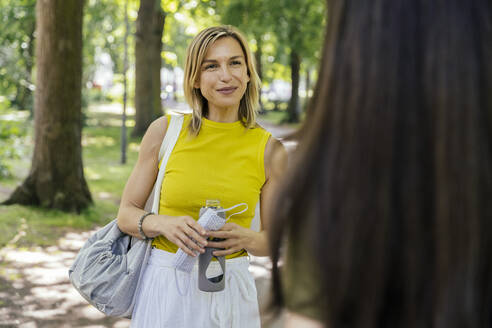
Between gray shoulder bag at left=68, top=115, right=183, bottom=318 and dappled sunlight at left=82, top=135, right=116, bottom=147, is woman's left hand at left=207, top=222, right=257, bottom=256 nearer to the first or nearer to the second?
gray shoulder bag at left=68, top=115, right=183, bottom=318

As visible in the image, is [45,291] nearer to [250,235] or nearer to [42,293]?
[42,293]

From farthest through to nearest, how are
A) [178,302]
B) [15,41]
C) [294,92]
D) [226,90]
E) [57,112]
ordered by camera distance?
[294,92], [15,41], [57,112], [226,90], [178,302]

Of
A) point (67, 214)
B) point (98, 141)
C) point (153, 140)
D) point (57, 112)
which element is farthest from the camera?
→ point (98, 141)

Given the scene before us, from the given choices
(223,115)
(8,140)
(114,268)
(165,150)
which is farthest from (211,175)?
(8,140)

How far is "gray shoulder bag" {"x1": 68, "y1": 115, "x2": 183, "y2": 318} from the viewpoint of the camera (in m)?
2.56

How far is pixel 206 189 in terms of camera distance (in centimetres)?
258

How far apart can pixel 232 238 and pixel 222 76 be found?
2.61ft

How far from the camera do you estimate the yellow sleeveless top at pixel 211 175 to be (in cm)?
259

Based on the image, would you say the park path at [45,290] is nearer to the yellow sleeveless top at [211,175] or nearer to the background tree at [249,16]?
the yellow sleeveless top at [211,175]

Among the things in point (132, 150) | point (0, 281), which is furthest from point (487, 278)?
point (132, 150)

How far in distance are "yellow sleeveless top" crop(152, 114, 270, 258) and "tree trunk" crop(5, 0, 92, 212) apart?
5.66 m

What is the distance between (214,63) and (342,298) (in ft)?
6.52

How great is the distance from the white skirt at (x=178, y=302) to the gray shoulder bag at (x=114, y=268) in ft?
0.18

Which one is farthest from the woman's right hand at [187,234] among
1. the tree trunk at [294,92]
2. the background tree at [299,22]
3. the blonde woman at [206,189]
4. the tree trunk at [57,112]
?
the tree trunk at [294,92]
